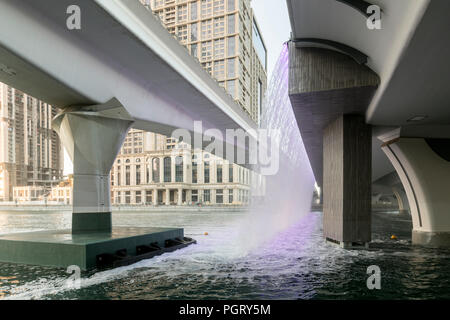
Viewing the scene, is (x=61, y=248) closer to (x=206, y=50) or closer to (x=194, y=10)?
(x=206, y=50)

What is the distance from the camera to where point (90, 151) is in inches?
603

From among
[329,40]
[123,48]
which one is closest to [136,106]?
[123,48]

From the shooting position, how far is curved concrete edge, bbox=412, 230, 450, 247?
1914cm

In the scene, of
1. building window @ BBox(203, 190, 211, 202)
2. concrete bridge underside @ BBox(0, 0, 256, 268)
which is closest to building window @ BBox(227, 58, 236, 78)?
building window @ BBox(203, 190, 211, 202)

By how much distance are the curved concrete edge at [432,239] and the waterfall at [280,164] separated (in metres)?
8.33

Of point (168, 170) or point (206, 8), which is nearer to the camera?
point (206, 8)

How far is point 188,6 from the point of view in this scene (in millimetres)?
66312

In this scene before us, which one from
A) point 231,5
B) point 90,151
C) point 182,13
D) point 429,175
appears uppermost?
point 231,5

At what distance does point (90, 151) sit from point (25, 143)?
122 m

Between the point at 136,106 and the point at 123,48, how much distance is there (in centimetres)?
382

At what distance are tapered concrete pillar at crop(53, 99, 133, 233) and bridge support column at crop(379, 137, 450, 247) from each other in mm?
15324
